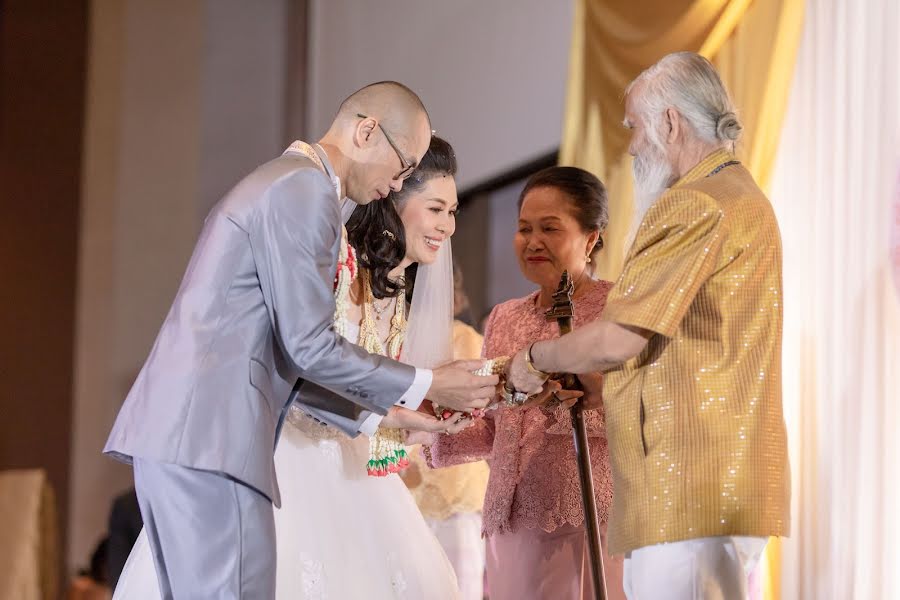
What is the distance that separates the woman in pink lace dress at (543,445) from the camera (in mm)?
3131

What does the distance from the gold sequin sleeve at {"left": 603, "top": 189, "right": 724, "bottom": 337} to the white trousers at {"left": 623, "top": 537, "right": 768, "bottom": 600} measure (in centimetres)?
46

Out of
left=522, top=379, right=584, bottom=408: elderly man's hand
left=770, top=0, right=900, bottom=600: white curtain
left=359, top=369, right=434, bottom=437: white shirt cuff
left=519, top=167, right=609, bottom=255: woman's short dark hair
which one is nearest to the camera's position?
left=359, top=369, right=434, bottom=437: white shirt cuff

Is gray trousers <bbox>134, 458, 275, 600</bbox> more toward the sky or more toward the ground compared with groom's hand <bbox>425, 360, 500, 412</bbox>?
more toward the ground

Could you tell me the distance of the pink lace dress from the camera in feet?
10.2

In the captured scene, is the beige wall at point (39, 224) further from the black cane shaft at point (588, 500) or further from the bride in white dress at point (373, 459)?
the black cane shaft at point (588, 500)

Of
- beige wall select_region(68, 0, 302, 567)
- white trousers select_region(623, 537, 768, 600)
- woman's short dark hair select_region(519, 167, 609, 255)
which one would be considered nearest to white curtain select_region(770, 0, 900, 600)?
woman's short dark hair select_region(519, 167, 609, 255)

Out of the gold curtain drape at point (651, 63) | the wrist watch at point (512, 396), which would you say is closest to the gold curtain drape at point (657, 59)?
the gold curtain drape at point (651, 63)

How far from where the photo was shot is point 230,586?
2.23 metres

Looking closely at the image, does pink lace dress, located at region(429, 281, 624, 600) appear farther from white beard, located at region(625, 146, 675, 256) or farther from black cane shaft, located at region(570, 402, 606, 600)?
white beard, located at region(625, 146, 675, 256)

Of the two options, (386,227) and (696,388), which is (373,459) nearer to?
(386,227)

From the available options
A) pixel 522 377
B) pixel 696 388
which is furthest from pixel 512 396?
pixel 696 388

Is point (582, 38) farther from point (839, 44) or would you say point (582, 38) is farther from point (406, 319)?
point (406, 319)

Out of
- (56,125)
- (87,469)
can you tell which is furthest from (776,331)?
(56,125)

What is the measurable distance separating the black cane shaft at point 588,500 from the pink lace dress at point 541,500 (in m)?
0.14
